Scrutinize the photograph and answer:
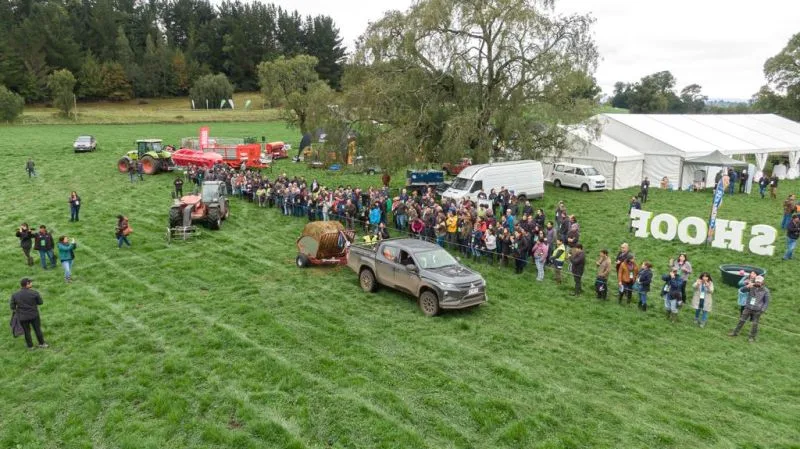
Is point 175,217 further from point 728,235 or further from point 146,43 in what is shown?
point 146,43

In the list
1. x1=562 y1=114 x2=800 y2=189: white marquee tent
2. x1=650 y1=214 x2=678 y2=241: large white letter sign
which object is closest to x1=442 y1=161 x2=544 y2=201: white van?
x1=562 y1=114 x2=800 y2=189: white marquee tent

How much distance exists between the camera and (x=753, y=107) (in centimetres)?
6419

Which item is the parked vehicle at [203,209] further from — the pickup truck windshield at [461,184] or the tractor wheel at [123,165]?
the tractor wheel at [123,165]

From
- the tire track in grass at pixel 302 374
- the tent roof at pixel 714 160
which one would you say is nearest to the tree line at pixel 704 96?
the tent roof at pixel 714 160

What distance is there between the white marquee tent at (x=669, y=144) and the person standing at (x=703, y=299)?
17.0 metres

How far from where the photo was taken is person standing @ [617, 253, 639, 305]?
45.0ft

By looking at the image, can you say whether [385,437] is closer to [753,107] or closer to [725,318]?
[725,318]

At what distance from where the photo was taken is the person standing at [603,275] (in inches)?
553

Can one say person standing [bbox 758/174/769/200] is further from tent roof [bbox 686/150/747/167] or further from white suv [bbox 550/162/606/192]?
white suv [bbox 550/162/606/192]

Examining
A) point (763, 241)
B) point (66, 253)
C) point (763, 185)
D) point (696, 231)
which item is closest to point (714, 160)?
point (763, 185)

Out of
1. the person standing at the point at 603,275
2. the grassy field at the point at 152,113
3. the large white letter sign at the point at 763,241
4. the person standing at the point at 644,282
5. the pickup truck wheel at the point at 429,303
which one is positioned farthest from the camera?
the grassy field at the point at 152,113

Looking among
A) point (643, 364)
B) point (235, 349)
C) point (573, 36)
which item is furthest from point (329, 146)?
point (643, 364)

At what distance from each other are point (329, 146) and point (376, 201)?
8290 millimetres

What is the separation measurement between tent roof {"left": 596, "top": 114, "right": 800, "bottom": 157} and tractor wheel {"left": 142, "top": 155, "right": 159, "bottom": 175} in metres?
27.8
